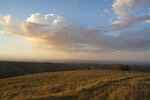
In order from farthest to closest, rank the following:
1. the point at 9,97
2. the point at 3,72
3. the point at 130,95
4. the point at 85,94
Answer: the point at 3,72
the point at 9,97
the point at 85,94
the point at 130,95

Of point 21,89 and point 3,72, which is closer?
point 21,89

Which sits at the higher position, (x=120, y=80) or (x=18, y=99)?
(x=120, y=80)

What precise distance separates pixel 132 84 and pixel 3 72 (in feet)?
260

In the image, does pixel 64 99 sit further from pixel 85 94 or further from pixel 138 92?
pixel 138 92

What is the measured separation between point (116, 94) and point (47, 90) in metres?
8.91

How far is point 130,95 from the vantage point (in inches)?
950

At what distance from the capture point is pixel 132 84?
27.3m

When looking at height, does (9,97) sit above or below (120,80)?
below

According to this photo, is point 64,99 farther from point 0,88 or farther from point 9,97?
point 0,88

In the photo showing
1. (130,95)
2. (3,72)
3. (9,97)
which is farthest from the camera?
(3,72)

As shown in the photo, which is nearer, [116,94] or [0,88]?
[116,94]

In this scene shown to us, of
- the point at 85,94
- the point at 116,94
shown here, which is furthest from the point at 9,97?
the point at 116,94

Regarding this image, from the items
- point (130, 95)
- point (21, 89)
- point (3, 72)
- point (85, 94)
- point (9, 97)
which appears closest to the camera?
point (130, 95)

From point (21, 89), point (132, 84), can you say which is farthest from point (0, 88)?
point (132, 84)
